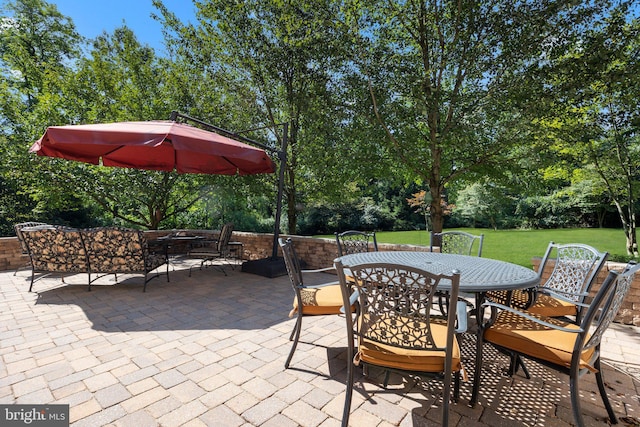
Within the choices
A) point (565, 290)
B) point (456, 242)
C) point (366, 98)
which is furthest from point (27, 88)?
point (565, 290)

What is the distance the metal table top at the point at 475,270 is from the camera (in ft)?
6.53

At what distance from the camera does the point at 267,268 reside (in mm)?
5531

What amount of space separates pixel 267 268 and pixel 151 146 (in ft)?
9.39

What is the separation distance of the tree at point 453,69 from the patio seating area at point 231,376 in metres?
3.06

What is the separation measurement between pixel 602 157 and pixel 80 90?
11905 millimetres

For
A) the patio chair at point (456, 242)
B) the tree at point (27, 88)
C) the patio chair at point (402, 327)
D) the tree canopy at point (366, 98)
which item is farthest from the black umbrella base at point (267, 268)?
the tree at point (27, 88)

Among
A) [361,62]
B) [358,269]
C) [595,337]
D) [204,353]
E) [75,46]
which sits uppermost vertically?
[75,46]

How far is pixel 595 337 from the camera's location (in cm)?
174

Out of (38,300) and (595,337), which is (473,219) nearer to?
(595,337)

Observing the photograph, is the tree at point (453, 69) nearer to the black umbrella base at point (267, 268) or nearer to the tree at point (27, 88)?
the black umbrella base at point (267, 268)

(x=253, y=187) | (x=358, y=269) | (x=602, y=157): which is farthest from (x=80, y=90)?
(x=602, y=157)

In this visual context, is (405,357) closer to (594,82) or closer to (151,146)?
(151,146)

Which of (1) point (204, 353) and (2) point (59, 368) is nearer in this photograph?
(2) point (59, 368)

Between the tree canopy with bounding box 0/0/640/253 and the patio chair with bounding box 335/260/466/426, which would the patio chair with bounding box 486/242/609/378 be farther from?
the tree canopy with bounding box 0/0/640/253
